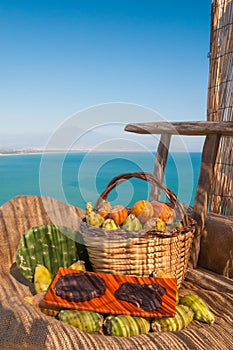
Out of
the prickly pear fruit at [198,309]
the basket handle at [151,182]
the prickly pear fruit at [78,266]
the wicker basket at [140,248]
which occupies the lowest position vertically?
the prickly pear fruit at [198,309]

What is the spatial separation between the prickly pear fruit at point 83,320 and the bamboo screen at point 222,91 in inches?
57.7

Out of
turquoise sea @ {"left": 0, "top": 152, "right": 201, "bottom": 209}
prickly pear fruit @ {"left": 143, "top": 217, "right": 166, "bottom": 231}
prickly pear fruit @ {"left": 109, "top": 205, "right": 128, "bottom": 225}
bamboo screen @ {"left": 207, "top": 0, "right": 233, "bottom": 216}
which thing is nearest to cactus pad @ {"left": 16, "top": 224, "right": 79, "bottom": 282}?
turquoise sea @ {"left": 0, "top": 152, "right": 201, "bottom": 209}

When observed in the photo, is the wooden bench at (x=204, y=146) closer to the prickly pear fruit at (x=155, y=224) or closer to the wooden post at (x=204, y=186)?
the wooden post at (x=204, y=186)

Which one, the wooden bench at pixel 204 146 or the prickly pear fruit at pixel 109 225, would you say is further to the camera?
the wooden bench at pixel 204 146

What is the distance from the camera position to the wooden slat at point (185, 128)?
1.97 metres

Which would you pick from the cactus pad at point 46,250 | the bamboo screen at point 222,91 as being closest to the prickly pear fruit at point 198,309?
the cactus pad at point 46,250

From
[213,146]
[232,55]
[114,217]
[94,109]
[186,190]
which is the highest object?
[232,55]

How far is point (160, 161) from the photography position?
2643 mm

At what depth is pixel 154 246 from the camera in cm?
176

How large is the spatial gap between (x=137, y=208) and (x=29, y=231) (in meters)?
0.62

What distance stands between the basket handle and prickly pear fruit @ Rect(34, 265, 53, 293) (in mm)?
419

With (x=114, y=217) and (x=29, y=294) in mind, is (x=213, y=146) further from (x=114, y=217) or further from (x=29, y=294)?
(x=29, y=294)

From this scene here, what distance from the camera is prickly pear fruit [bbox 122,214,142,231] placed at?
1784mm

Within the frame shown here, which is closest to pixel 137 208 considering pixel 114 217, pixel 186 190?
pixel 114 217
